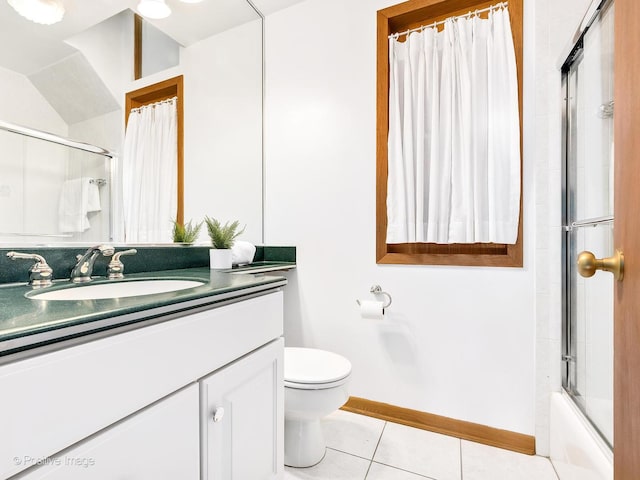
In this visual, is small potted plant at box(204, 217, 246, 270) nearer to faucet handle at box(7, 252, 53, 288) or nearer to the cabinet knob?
faucet handle at box(7, 252, 53, 288)

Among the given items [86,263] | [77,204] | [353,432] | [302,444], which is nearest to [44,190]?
[77,204]

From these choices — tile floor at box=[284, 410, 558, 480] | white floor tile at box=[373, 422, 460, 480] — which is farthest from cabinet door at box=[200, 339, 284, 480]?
white floor tile at box=[373, 422, 460, 480]

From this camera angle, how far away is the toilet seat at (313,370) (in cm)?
127

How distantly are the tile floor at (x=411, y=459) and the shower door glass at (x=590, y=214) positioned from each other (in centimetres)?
40

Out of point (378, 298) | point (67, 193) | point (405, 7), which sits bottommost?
point (378, 298)

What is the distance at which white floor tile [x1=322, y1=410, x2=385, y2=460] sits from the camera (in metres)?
1.50

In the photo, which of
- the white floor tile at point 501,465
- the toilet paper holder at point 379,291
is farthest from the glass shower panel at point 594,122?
the white floor tile at point 501,465

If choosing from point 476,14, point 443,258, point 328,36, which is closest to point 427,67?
point 476,14

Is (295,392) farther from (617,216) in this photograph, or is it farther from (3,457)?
(617,216)

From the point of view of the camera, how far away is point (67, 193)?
1.12 m

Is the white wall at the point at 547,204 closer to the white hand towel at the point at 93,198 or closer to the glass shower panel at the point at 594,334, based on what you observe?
the glass shower panel at the point at 594,334

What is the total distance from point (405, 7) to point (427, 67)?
0.35 metres

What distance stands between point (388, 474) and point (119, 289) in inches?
50.2

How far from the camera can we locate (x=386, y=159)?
172 centimetres
